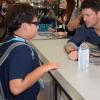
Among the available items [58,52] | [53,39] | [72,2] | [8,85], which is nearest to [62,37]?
[53,39]

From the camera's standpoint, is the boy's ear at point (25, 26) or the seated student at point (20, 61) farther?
the boy's ear at point (25, 26)

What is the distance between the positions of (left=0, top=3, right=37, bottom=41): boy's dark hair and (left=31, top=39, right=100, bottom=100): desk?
0.35 metres

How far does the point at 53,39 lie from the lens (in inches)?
98.4

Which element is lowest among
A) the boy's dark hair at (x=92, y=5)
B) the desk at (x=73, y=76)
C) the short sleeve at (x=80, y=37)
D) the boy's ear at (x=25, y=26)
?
the desk at (x=73, y=76)

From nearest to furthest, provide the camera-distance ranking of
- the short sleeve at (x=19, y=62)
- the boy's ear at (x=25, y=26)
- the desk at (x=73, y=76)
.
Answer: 1. the desk at (x=73, y=76)
2. the short sleeve at (x=19, y=62)
3. the boy's ear at (x=25, y=26)

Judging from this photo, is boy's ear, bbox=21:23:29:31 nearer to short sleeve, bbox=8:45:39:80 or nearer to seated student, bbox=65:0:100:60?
short sleeve, bbox=8:45:39:80

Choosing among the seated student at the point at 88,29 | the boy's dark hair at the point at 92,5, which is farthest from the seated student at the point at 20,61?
the boy's dark hair at the point at 92,5

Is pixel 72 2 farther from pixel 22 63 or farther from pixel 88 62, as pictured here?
pixel 22 63

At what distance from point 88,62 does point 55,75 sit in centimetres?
22

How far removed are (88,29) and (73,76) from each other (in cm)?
75

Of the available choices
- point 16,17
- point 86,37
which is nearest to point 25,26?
point 16,17

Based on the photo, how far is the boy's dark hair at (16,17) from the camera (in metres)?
1.39

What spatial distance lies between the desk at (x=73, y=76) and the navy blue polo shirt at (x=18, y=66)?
183 mm

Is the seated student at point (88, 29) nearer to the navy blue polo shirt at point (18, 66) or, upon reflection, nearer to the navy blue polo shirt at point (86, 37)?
the navy blue polo shirt at point (86, 37)
